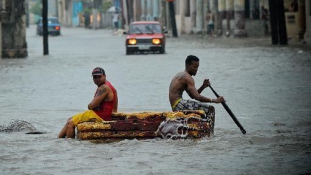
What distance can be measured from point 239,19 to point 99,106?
42905 mm

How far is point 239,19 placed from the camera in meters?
55.7

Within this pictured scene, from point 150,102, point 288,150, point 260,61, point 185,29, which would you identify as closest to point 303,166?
point 288,150

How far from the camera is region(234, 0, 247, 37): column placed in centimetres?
5569

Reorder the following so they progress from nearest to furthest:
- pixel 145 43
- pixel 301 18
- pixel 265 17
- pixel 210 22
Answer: pixel 145 43, pixel 301 18, pixel 265 17, pixel 210 22

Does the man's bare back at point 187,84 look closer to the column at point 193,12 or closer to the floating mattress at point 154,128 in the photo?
the floating mattress at point 154,128

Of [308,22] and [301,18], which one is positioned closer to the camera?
[308,22]

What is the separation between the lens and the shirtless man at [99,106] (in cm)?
1319

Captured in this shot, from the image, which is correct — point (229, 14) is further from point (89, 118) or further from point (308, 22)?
point (89, 118)

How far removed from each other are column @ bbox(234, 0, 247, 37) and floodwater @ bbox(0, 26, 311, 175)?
2077 centimetres

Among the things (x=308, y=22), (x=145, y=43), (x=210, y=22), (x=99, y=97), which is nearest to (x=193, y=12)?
(x=210, y=22)

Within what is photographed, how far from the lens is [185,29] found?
72500 millimetres

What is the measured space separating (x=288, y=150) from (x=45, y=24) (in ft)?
93.9

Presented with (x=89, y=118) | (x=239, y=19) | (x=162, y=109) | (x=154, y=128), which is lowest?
(x=162, y=109)

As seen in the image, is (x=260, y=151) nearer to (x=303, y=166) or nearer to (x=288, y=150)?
(x=288, y=150)
